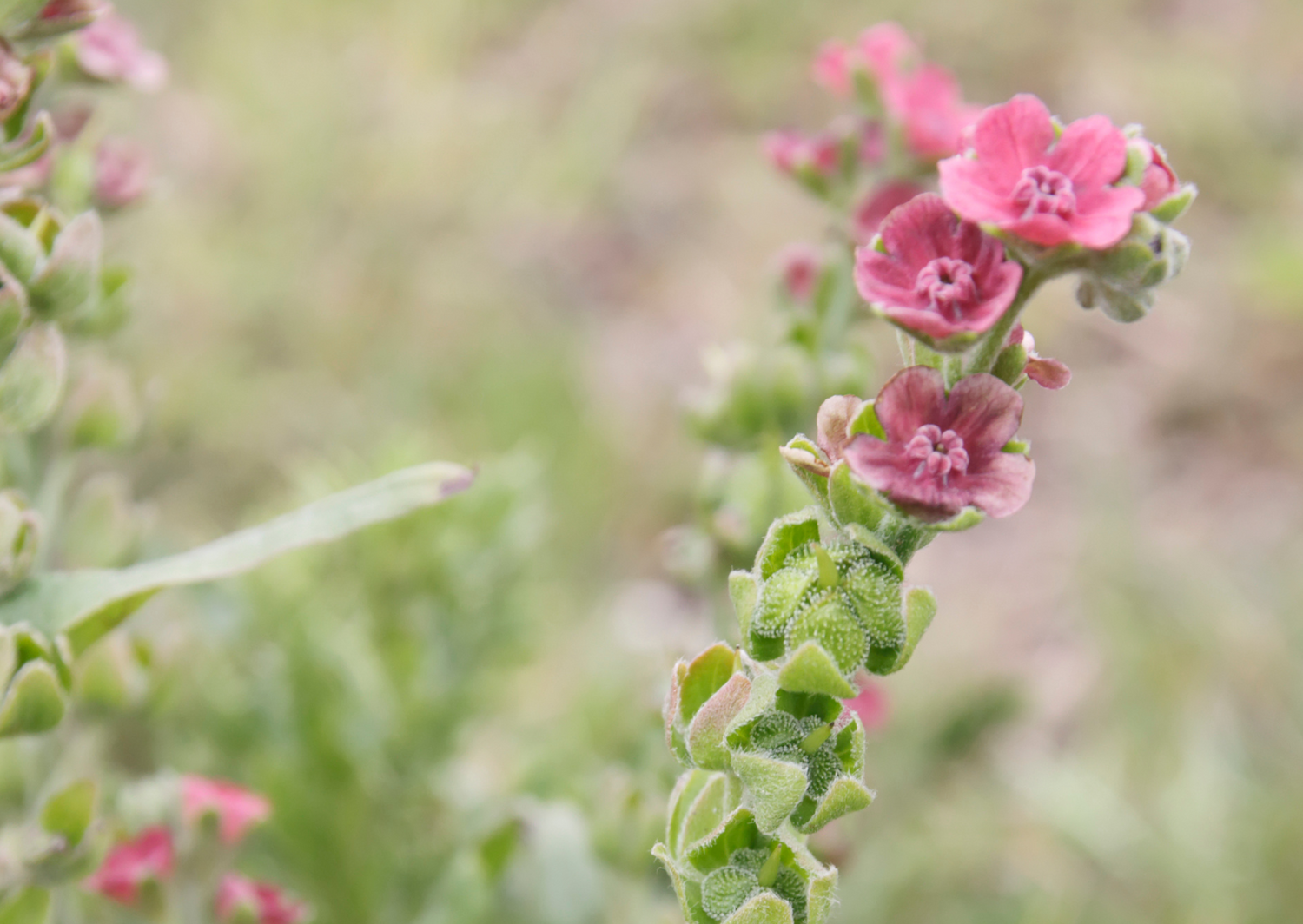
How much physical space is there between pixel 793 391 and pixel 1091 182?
0.34 m

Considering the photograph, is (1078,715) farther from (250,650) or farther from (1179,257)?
(1179,257)

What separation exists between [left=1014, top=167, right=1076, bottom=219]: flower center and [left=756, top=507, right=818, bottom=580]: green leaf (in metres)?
0.14

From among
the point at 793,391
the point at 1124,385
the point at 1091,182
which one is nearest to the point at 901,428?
the point at 1091,182

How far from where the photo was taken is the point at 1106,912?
1.36m

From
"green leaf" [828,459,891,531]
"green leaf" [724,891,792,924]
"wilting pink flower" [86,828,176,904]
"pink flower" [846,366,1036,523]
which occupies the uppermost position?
"pink flower" [846,366,1036,523]

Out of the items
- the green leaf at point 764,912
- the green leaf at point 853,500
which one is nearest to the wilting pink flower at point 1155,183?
the green leaf at point 853,500

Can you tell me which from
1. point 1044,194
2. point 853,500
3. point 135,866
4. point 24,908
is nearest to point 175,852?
point 135,866

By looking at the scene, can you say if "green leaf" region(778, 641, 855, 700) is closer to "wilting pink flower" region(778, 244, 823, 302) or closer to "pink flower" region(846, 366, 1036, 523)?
"pink flower" region(846, 366, 1036, 523)

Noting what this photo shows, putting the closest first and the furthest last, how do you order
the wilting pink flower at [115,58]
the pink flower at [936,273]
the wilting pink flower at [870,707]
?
the pink flower at [936,273] → the wilting pink flower at [115,58] → the wilting pink flower at [870,707]

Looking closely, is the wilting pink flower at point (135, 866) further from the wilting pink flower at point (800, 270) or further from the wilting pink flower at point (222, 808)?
the wilting pink flower at point (800, 270)

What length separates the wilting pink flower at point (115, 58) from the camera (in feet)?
2.23

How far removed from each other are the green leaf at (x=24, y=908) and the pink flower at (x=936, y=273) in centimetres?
49

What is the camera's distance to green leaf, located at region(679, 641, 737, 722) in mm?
496

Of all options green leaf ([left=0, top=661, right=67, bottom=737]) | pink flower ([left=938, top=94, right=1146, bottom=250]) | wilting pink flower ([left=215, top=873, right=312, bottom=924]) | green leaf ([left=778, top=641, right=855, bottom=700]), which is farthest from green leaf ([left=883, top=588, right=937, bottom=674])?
wilting pink flower ([left=215, top=873, right=312, bottom=924])
